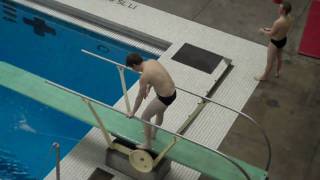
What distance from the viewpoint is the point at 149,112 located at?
233 inches

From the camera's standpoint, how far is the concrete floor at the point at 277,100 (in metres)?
6.78

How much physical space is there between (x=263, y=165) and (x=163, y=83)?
2012 mm

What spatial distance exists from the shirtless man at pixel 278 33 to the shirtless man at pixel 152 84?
7.24 ft

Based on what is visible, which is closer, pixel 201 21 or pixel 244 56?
pixel 244 56

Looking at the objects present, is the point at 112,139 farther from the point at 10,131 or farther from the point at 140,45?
the point at 140,45

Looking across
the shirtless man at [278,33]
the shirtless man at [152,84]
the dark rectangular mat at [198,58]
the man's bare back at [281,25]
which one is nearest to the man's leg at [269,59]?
the shirtless man at [278,33]

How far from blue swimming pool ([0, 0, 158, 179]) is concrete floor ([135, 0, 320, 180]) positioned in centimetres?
170

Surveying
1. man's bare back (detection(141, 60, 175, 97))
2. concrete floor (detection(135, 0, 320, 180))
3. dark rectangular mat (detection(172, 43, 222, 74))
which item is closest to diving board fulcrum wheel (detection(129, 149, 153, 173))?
man's bare back (detection(141, 60, 175, 97))

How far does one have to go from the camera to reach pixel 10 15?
9.48 meters

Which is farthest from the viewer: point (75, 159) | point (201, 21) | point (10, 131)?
A: point (201, 21)

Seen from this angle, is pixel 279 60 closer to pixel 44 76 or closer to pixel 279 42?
pixel 279 42

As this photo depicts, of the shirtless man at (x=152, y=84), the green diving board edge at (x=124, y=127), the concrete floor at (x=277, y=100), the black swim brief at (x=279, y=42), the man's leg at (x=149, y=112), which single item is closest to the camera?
the shirtless man at (x=152, y=84)

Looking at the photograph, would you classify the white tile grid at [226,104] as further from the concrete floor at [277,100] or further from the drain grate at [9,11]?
the drain grate at [9,11]

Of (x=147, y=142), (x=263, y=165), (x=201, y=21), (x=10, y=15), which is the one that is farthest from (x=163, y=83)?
(x=10, y=15)
